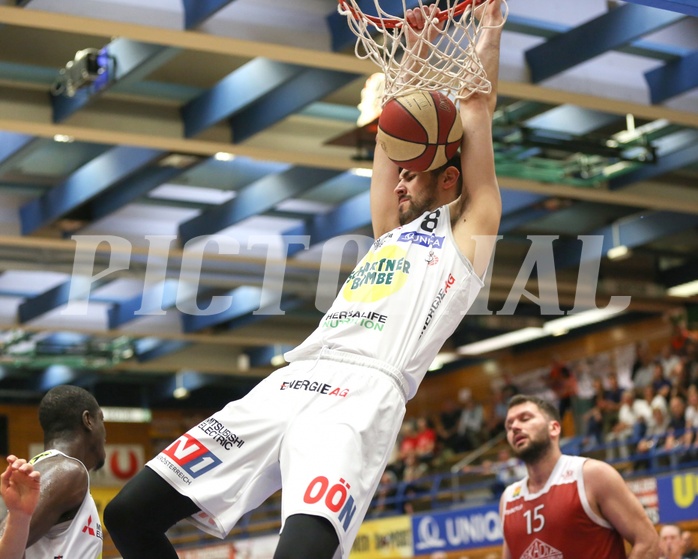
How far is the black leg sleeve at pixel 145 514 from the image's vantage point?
412 centimetres

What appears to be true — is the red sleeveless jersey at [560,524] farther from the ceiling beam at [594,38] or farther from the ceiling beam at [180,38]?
the ceiling beam at [594,38]

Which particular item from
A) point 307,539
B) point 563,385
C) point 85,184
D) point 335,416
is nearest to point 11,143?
point 85,184

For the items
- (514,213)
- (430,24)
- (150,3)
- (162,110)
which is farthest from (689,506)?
(430,24)

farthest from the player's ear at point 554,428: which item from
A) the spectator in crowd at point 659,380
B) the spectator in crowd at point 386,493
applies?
the spectator in crowd at point 386,493

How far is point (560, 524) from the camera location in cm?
639

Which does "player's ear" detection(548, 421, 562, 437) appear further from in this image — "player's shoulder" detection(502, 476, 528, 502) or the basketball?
the basketball

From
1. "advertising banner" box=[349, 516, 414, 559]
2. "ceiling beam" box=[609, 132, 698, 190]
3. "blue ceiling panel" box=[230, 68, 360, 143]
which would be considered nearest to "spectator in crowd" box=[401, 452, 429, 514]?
"advertising banner" box=[349, 516, 414, 559]

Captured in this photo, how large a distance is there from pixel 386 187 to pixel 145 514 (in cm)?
194

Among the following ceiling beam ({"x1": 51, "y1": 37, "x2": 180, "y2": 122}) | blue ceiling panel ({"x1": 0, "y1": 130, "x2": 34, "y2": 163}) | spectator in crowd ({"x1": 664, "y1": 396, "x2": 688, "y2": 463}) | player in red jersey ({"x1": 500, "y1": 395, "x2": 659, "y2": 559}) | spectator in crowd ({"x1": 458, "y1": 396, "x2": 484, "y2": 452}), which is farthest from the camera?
spectator in crowd ({"x1": 458, "y1": 396, "x2": 484, "y2": 452})

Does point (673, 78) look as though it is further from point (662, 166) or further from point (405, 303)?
point (405, 303)

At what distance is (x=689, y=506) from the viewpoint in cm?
1460

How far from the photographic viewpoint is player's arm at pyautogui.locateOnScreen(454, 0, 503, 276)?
4.62 metres

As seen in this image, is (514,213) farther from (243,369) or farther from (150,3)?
(243,369)

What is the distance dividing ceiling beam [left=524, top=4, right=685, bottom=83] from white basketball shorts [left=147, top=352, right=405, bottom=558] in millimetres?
7571
